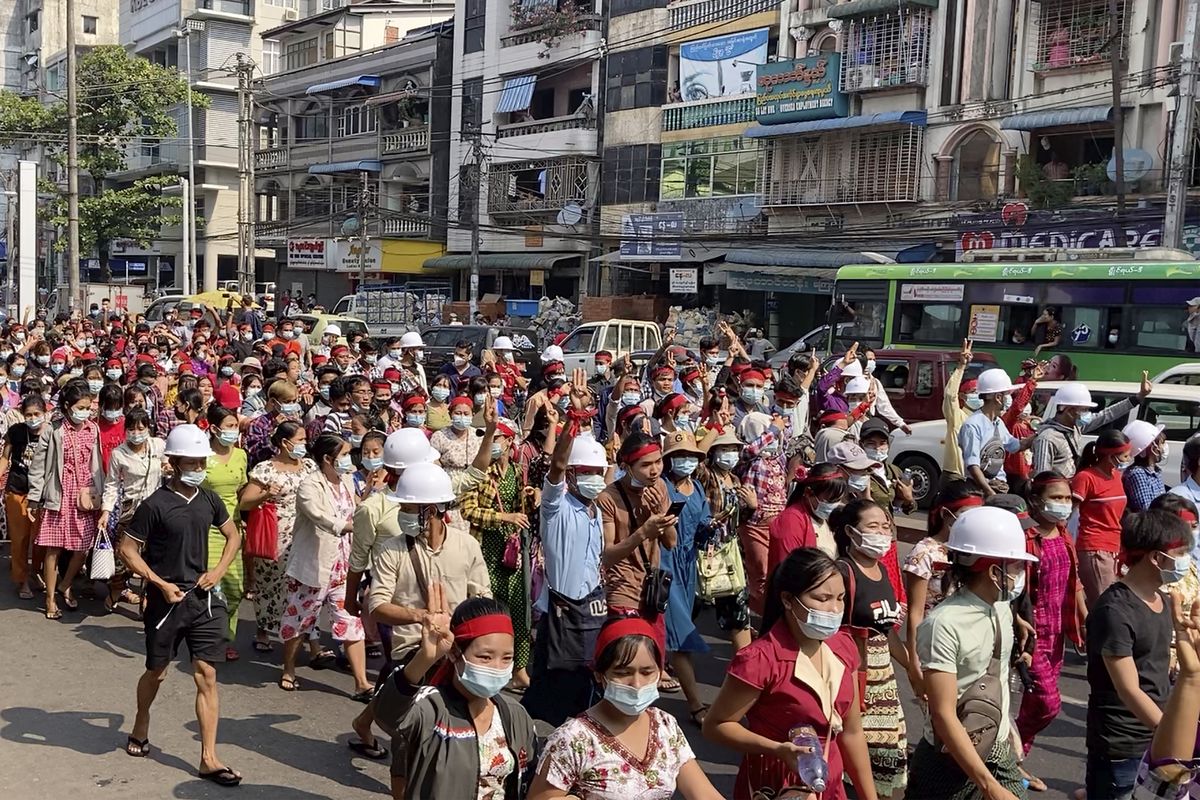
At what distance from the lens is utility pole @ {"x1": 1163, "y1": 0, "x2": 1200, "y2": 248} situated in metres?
19.2

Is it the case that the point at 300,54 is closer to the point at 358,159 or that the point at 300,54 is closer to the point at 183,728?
the point at 358,159

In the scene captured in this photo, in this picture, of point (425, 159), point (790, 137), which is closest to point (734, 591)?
point (790, 137)

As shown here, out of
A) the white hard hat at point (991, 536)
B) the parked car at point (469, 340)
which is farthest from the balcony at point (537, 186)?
the white hard hat at point (991, 536)

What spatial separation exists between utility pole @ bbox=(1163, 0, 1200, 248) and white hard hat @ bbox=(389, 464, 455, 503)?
17866mm

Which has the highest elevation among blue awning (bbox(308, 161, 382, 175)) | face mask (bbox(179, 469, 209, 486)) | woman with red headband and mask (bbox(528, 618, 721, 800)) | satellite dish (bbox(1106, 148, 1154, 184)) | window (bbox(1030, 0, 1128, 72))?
window (bbox(1030, 0, 1128, 72))

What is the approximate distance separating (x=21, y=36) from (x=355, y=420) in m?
76.3

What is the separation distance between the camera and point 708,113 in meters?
34.1

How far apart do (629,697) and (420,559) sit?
197 cm

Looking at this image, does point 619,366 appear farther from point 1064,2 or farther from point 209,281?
point 209,281

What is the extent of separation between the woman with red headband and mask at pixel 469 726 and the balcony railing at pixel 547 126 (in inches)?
1386

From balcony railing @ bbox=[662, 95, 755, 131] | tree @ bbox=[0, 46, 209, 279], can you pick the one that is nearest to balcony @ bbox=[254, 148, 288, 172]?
tree @ bbox=[0, 46, 209, 279]

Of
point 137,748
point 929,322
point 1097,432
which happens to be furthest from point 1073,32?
point 137,748

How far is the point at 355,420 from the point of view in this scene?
28.3 feet

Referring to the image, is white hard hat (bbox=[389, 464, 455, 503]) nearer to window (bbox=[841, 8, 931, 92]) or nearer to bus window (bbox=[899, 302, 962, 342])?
bus window (bbox=[899, 302, 962, 342])
